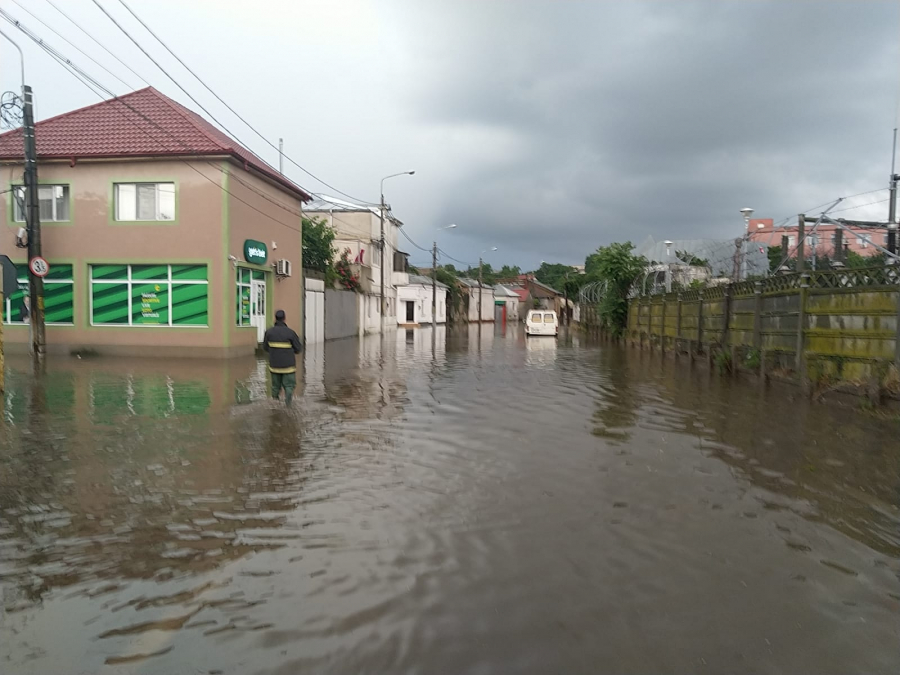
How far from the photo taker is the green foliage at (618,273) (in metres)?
31.5

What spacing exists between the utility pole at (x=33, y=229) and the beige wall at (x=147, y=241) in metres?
1.74

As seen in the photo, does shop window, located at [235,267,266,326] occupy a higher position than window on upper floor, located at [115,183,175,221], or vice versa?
window on upper floor, located at [115,183,175,221]

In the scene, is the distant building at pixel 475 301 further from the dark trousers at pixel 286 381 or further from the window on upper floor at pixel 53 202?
the dark trousers at pixel 286 381

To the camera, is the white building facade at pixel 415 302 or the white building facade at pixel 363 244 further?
the white building facade at pixel 415 302

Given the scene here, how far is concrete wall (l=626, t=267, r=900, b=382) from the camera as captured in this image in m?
10.1

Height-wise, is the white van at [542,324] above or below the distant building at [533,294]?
below

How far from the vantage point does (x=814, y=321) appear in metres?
12.0

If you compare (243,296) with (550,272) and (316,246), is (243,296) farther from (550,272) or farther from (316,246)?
(550,272)

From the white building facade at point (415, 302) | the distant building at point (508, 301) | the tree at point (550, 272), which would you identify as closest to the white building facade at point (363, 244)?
the white building facade at point (415, 302)

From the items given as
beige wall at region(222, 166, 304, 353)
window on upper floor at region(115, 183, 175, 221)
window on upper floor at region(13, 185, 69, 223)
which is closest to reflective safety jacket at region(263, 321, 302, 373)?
beige wall at region(222, 166, 304, 353)

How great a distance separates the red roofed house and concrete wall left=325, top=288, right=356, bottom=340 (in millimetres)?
8956

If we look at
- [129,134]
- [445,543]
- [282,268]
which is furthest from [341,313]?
[445,543]

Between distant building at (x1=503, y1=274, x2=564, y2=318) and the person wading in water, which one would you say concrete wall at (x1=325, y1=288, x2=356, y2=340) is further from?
distant building at (x1=503, y1=274, x2=564, y2=318)

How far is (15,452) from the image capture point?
7273mm
